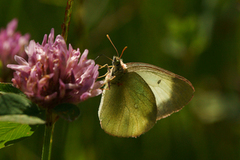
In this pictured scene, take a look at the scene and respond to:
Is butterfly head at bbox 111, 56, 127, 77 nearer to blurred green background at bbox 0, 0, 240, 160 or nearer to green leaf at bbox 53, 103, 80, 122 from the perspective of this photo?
blurred green background at bbox 0, 0, 240, 160

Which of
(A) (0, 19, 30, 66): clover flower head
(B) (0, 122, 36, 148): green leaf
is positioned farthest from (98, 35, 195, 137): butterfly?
(A) (0, 19, 30, 66): clover flower head

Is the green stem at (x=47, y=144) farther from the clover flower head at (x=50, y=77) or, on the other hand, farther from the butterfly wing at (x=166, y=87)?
the butterfly wing at (x=166, y=87)

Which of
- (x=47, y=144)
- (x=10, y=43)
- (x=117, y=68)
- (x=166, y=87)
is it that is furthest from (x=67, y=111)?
(x=10, y=43)

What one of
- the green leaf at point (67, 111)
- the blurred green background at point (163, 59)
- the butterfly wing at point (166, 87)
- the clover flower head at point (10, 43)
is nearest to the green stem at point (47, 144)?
the green leaf at point (67, 111)

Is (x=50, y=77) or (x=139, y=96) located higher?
(x=50, y=77)

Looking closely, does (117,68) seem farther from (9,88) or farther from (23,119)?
(23,119)
